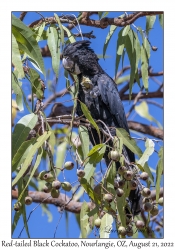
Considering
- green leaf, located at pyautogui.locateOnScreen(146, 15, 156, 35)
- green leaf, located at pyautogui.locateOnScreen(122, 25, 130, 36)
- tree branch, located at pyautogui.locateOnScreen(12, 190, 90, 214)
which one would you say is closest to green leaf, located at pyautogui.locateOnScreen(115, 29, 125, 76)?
green leaf, located at pyautogui.locateOnScreen(122, 25, 130, 36)

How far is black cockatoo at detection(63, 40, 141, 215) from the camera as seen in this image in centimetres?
264

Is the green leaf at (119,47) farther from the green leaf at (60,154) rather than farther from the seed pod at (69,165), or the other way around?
the green leaf at (60,154)

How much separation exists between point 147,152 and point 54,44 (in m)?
0.65

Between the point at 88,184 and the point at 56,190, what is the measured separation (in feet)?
0.40

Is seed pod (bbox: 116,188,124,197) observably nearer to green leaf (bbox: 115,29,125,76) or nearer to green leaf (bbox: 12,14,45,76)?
green leaf (bbox: 12,14,45,76)

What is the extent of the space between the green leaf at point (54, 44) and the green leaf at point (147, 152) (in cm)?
49

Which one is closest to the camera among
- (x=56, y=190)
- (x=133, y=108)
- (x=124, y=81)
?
(x=56, y=190)

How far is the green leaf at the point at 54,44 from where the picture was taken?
2.05 m

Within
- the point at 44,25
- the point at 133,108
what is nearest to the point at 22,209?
the point at 44,25

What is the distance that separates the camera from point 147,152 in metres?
1.79

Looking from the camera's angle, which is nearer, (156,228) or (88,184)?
(88,184)

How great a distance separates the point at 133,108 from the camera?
136 inches

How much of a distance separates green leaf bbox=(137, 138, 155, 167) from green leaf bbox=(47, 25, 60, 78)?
0.49 m
